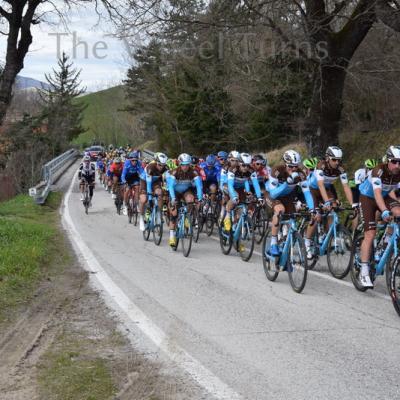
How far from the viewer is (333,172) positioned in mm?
10055

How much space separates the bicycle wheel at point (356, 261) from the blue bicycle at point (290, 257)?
77 cm

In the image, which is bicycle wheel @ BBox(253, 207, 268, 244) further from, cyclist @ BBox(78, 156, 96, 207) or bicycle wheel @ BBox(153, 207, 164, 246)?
cyclist @ BBox(78, 156, 96, 207)

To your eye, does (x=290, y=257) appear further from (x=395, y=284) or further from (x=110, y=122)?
(x=110, y=122)

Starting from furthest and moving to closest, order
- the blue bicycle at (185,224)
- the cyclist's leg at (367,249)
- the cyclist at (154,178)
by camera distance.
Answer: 1. the cyclist at (154,178)
2. the blue bicycle at (185,224)
3. the cyclist's leg at (367,249)

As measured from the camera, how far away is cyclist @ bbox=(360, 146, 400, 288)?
7.55m

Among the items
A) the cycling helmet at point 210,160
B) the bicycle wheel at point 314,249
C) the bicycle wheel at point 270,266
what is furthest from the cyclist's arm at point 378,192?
the cycling helmet at point 210,160

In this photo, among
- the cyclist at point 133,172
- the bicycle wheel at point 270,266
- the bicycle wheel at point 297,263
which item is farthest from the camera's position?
the cyclist at point 133,172

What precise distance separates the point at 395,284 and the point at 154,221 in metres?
7.59

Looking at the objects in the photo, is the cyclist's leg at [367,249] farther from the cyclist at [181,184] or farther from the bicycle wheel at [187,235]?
the cyclist at [181,184]

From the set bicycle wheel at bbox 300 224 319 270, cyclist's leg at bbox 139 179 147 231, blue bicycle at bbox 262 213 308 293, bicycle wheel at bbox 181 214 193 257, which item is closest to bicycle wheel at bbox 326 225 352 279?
bicycle wheel at bbox 300 224 319 270

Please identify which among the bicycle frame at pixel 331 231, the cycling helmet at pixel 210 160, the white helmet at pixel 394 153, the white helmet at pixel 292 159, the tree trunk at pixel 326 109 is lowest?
the bicycle frame at pixel 331 231

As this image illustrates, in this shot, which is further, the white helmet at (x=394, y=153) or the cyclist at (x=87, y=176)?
the cyclist at (x=87, y=176)

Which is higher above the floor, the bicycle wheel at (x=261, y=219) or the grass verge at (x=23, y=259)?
the bicycle wheel at (x=261, y=219)

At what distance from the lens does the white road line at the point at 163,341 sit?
4.61 m
